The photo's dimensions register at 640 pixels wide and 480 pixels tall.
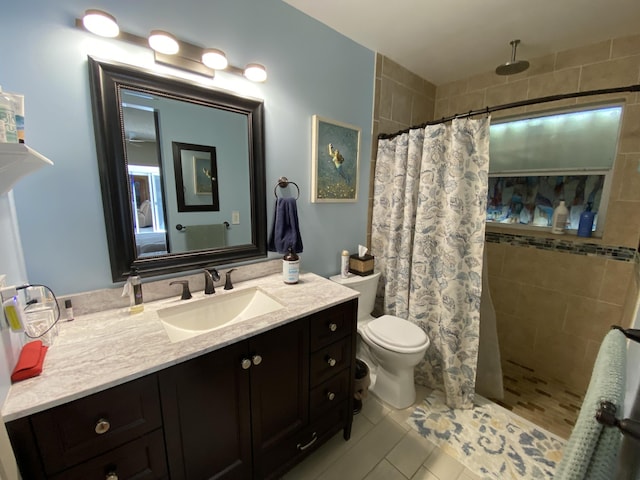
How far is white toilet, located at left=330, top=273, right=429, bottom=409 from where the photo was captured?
160 centimetres

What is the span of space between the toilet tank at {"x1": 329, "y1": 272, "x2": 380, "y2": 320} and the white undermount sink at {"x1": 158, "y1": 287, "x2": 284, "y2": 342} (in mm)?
671

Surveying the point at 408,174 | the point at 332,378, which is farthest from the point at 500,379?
the point at 408,174

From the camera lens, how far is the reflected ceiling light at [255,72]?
4.39 ft

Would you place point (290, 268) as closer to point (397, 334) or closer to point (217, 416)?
point (217, 416)

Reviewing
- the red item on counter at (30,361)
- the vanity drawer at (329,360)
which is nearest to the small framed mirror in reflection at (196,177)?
the red item on counter at (30,361)

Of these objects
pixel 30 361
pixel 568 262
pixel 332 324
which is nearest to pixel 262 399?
pixel 332 324

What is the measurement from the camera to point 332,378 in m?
1.33

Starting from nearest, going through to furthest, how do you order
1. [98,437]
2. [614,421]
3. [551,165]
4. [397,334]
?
[614,421]
[98,437]
[397,334]
[551,165]

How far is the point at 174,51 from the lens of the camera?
3.66 feet

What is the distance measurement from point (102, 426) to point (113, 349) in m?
0.22

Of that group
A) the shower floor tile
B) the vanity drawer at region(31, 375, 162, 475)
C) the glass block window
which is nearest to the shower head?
the glass block window

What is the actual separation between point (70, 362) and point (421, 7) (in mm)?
2253

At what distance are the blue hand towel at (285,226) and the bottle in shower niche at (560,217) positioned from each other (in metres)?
2.08

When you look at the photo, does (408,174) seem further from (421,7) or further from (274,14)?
(274,14)
